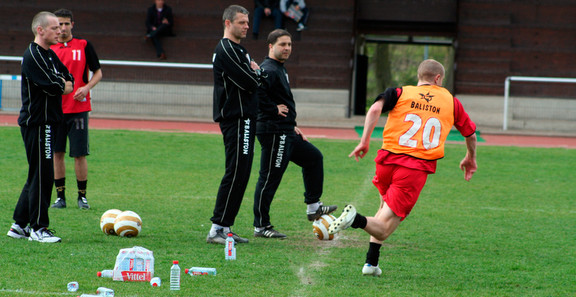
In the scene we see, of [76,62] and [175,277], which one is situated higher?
[76,62]

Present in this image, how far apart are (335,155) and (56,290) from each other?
361 inches

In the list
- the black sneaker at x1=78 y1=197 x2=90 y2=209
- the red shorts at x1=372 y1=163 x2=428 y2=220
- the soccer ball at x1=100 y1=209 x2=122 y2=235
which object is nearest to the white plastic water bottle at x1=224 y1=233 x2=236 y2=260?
the red shorts at x1=372 y1=163 x2=428 y2=220

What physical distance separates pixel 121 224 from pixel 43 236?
28.4 inches

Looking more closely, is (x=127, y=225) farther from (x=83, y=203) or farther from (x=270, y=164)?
(x=83, y=203)

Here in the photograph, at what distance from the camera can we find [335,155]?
1411 cm

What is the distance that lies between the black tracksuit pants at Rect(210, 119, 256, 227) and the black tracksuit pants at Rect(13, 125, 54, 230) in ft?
5.03

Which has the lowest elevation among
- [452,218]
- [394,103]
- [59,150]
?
[452,218]

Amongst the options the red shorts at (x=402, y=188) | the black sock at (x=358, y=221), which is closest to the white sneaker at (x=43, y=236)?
the black sock at (x=358, y=221)

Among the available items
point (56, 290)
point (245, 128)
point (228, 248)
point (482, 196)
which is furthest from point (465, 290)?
point (482, 196)

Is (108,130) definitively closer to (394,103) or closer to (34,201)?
(34,201)

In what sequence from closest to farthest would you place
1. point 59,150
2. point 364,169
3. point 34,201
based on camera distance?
point 34,201
point 59,150
point 364,169

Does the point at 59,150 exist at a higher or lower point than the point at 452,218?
higher

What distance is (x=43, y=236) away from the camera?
6902 mm

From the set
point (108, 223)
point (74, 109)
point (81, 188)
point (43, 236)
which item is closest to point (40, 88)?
point (43, 236)
